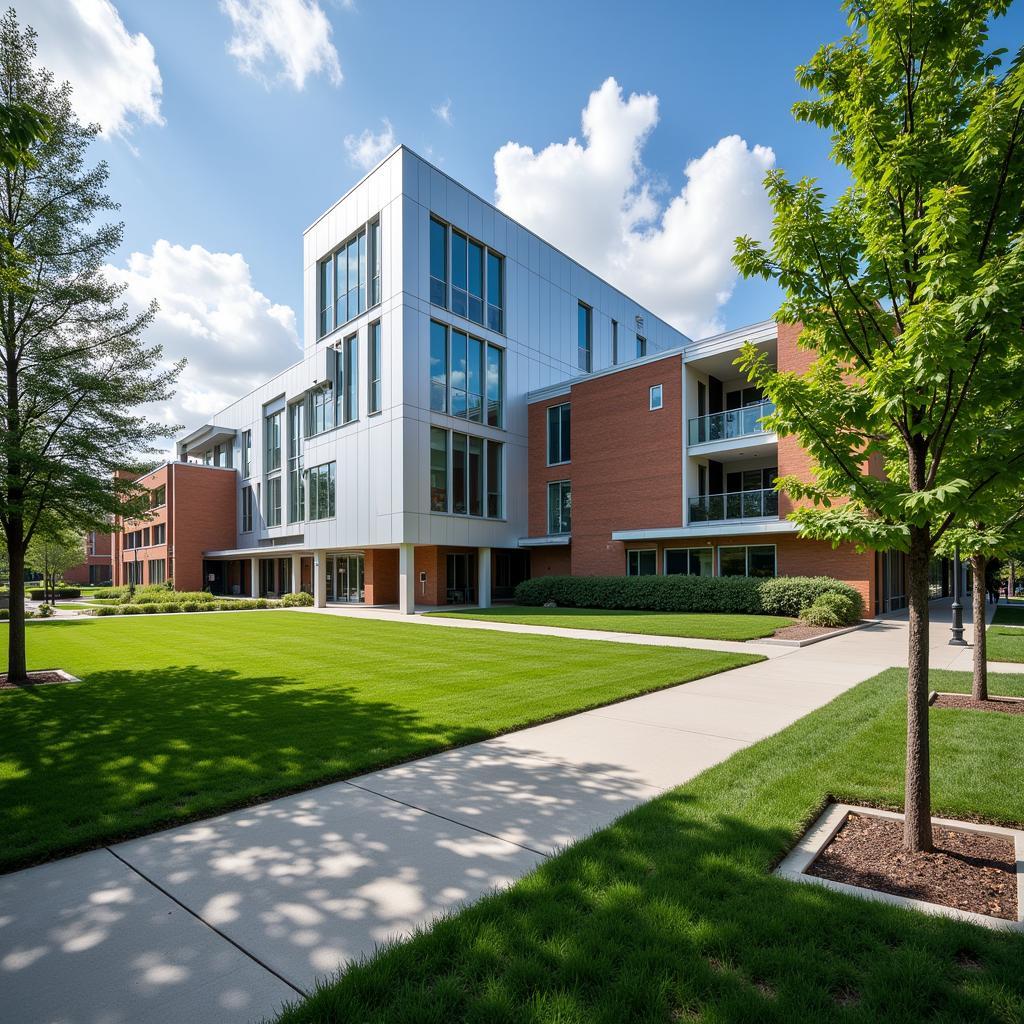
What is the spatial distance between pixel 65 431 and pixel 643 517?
21.3 metres

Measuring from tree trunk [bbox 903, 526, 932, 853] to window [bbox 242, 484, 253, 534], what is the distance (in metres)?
45.5

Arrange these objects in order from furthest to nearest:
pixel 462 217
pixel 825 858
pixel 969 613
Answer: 1. pixel 462 217
2. pixel 969 613
3. pixel 825 858

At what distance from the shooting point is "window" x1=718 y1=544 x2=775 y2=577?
2372cm

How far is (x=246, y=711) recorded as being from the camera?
8031 millimetres

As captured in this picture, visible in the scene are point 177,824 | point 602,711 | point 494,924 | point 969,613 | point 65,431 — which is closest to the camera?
point 494,924

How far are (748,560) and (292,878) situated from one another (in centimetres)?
2324

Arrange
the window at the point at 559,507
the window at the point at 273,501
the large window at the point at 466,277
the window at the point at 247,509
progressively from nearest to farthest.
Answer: the large window at the point at 466,277
the window at the point at 559,507
the window at the point at 273,501
the window at the point at 247,509

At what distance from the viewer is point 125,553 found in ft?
187

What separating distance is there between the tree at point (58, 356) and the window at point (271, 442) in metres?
31.2

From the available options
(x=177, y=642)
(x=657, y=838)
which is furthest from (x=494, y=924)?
(x=177, y=642)

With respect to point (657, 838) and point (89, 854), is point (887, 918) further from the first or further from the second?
point (89, 854)

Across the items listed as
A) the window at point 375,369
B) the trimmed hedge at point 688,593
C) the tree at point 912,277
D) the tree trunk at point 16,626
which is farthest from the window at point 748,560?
the tree trunk at point 16,626

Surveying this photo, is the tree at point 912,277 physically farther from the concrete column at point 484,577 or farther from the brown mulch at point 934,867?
the concrete column at point 484,577

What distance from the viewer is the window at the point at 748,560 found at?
2372cm
